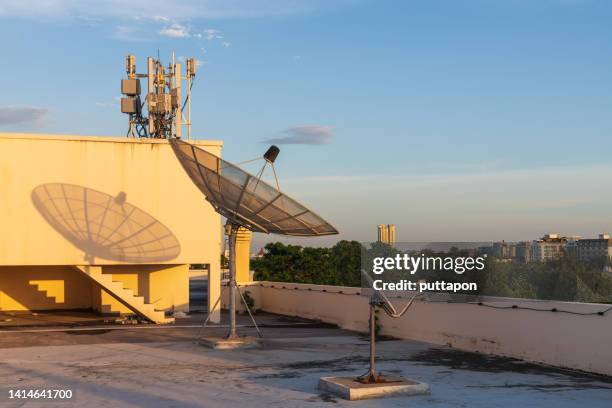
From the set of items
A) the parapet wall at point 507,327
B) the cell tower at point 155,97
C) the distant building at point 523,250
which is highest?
the cell tower at point 155,97

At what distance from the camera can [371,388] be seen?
14844 mm

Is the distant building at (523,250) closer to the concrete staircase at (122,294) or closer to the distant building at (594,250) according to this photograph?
the distant building at (594,250)

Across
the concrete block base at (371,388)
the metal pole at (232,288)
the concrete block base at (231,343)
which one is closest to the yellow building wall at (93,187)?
the metal pole at (232,288)

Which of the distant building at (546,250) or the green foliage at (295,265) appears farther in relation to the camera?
the green foliage at (295,265)

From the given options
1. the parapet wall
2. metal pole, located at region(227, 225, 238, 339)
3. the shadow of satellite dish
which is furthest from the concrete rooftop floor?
the shadow of satellite dish

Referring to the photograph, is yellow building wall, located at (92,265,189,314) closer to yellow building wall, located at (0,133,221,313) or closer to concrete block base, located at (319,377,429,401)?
yellow building wall, located at (0,133,221,313)

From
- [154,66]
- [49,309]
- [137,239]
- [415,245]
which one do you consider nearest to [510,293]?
[415,245]

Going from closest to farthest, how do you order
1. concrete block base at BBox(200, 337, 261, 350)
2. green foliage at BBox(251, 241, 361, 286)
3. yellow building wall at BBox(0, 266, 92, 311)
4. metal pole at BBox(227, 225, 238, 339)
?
concrete block base at BBox(200, 337, 261, 350) < metal pole at BBox(227, 225, 238, 339) < yellow building wall at BBox(0, 266, 92, 311) < green foliage at BBox(251, 241, 361, 286)

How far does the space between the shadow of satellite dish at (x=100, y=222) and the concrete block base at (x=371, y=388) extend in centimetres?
1841

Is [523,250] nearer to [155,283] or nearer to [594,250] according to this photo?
[594,250]

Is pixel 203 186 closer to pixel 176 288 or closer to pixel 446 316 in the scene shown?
pixel 446 316

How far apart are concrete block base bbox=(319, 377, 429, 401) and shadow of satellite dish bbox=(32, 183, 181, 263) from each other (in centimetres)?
1841

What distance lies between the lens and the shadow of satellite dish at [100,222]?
104 feet

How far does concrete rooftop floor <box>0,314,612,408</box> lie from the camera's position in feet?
48.4
